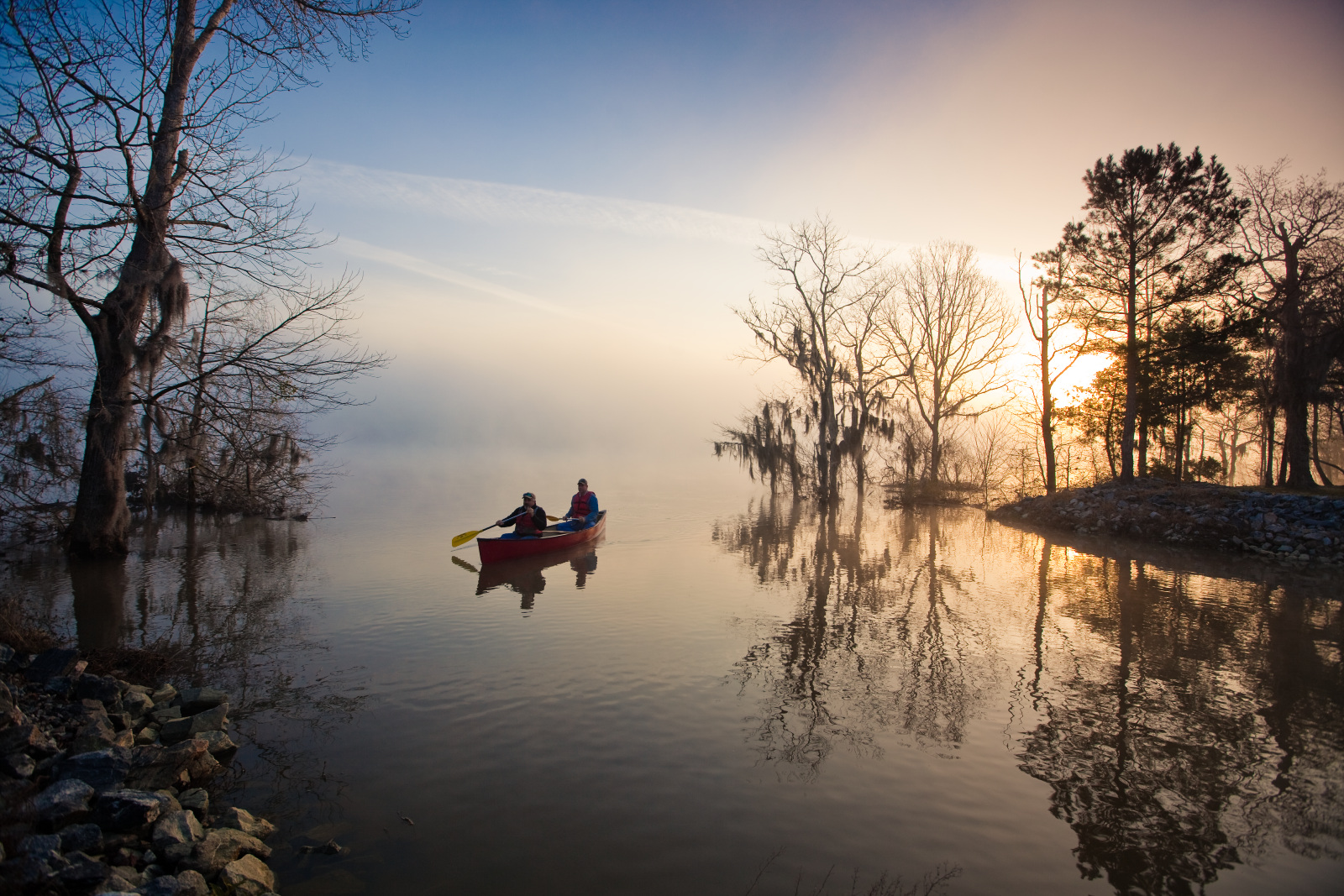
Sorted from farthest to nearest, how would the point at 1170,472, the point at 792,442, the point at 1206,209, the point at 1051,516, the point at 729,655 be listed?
1. the point at 792,442
2. the point at 1170,472
3. the point at 1051,516
4. the point at 1206,209
5. the point at 729,655

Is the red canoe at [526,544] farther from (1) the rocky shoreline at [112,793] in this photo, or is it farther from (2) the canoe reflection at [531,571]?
(1) the rocky shoreline at [112,793]

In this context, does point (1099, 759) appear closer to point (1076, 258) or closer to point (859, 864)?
point (859, 864)

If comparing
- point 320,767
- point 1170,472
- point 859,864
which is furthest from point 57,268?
point 1170,472

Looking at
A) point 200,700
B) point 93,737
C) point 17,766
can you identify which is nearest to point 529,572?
point 200,700

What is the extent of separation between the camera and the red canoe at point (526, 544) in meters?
13.9

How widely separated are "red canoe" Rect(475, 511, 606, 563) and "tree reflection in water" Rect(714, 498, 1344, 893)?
4628 millimetres

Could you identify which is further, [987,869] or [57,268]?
[57,268]

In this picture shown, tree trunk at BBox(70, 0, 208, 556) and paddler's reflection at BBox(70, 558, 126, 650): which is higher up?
tree trunk at BBox(70, 0, 208, 556)

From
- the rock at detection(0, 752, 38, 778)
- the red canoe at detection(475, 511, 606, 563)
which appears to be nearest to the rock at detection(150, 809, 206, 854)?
the rock at detection(0, 752, 38, 778)

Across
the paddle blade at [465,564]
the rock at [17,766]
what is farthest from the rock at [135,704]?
the paddle blade at [465,564]

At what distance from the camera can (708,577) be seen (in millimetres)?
13148

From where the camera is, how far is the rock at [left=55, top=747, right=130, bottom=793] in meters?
4.30

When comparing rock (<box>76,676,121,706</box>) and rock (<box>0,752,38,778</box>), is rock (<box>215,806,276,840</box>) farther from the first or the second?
rock (<box>76,676,121,706</box>)

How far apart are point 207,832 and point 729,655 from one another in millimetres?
5356
